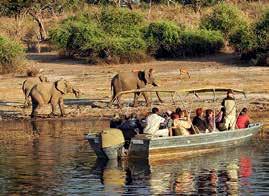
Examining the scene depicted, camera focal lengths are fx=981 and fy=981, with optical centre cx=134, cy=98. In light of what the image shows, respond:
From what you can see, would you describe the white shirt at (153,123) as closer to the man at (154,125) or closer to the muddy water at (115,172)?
the man at (154,125)

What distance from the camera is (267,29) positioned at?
43.6 meters

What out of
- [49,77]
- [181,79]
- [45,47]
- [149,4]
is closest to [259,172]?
[181,79]

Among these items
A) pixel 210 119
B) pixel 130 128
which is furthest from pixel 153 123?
pixel 210 119

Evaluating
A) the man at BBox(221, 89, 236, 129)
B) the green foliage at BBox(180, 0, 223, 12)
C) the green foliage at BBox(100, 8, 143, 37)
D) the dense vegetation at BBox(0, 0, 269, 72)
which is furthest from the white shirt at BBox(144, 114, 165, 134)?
the green foliage at BBox(180, 0, 223, 12)

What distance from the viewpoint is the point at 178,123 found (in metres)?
23.4

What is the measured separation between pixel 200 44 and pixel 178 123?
22.4 metres

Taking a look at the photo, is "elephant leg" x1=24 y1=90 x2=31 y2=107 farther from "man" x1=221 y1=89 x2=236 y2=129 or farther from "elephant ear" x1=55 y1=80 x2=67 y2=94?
"man" x1=221 y1=89 x2=236 y2=129

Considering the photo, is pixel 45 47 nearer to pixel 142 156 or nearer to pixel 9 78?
pixel 9 78

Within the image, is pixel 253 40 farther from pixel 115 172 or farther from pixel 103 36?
pixel 115 172

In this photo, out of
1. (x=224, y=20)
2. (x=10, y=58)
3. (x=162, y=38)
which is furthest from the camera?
(x=224, y=20)

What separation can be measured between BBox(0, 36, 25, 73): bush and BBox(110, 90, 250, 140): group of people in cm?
1956

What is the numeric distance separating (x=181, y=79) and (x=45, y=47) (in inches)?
586

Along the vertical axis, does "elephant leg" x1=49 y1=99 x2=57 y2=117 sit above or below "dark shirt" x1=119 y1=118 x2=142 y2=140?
below

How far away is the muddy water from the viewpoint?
61.2 ft
